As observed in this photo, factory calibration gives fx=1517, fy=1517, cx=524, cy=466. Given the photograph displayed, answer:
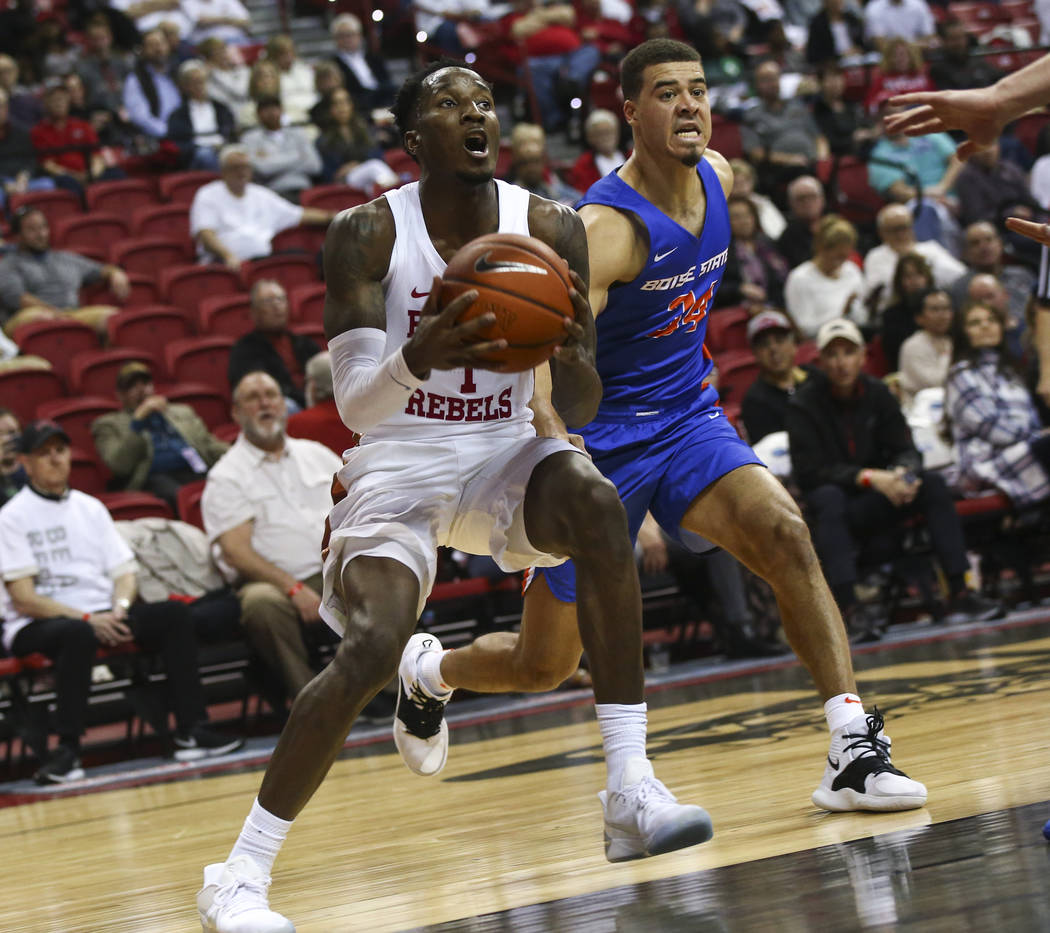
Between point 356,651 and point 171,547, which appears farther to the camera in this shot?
point 171,547

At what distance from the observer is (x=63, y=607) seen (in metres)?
7.31

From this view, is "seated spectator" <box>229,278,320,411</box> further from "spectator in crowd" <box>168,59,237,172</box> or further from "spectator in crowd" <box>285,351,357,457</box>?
"spectator in crowd" <box>168,59,237,172</box>

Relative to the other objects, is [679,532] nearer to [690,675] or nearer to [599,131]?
[690,675]

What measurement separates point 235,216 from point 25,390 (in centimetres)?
258

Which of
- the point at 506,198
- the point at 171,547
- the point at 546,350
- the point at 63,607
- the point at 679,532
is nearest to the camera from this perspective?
the point at 546,350

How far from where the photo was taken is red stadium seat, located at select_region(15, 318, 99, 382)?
9516 millimetres

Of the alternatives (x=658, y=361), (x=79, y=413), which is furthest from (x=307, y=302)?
(x=658, y=361)

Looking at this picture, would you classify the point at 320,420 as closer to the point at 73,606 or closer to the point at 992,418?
the point at 73,606

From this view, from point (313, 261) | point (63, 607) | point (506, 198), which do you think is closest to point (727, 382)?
point (313, 261)

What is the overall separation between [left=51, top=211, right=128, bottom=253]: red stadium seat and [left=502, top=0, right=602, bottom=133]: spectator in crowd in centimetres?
412

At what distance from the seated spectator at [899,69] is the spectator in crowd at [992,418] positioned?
5.00 m

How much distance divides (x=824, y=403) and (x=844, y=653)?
4.43 metres

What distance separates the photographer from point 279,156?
1205 centimetres

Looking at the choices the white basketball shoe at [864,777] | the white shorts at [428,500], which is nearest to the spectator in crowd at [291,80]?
the white shorts at [428,500]
